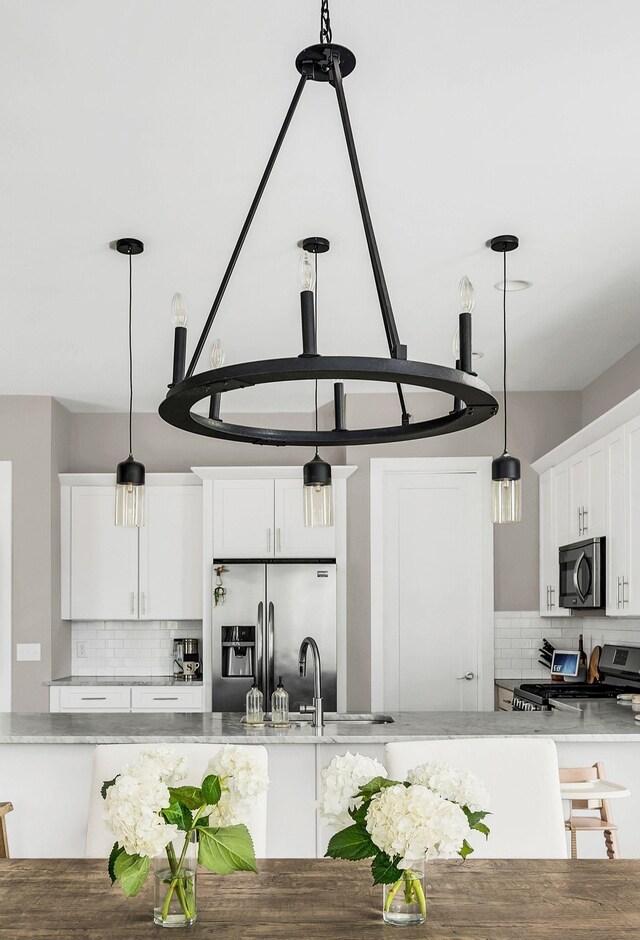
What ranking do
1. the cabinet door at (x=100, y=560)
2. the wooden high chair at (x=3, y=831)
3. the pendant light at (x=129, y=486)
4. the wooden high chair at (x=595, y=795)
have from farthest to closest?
the cabinet door at (x=100, y=560) → the pendant light at (x=129, y=486) → the wooden high chair at (x=3, y=831) → the wooden high chair at (x=595, y=795)

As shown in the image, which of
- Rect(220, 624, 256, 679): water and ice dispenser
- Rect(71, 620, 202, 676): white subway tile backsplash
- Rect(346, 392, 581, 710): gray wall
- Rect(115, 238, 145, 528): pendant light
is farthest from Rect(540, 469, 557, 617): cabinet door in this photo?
Rect(115, 238, 145, 528): pendant light

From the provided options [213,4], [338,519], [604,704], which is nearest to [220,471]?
[338,519]

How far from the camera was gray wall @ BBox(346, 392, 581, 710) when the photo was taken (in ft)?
20.1

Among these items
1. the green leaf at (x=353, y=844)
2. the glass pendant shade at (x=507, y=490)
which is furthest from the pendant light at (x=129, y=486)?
the green leaf at (x=353, y=844)

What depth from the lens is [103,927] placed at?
1771 mm

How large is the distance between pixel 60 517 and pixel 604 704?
370 centimetres

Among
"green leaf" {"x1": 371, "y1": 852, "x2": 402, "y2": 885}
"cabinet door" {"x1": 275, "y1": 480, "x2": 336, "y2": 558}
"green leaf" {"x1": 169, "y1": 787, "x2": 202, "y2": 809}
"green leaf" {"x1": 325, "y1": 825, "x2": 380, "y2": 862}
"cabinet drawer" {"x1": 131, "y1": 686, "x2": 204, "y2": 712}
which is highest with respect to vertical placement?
"cabinet door" {"x1": 275, "y1": 480, "x2": 336, "y2": 558}

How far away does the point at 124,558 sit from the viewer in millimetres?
6312

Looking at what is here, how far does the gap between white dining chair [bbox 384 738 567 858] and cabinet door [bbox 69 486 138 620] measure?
404cm

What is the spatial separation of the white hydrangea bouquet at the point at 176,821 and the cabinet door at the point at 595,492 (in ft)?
11.0

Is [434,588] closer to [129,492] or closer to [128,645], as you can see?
[128,645]

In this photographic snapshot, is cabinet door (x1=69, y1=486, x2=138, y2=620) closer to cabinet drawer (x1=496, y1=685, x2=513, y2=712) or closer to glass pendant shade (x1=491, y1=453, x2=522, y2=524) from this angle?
cabinet drawer (x1=496, y1=685, x2=513, y2=712)

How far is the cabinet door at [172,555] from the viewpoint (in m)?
6.31

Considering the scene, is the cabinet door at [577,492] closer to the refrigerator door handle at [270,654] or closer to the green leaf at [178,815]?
the refrigerator door handle at [270,654]
